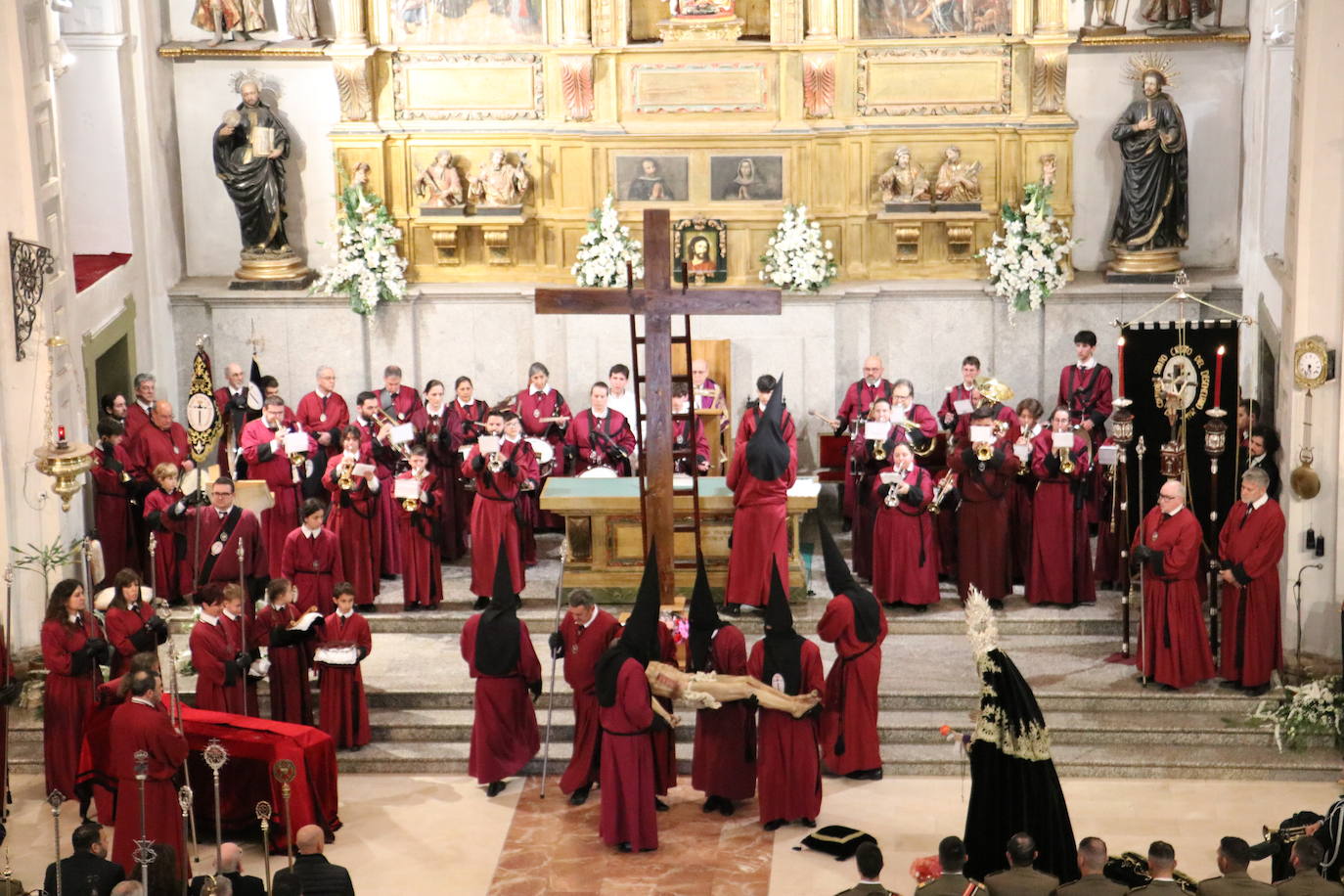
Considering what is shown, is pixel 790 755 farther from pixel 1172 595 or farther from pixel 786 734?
pixel 1172 595

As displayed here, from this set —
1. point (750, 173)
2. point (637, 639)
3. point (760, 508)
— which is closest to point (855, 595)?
point (637, 639)

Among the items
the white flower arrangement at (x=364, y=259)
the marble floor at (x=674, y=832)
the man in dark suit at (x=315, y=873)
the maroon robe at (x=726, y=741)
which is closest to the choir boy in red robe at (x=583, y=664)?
the marble floor at (x=674, y=832)

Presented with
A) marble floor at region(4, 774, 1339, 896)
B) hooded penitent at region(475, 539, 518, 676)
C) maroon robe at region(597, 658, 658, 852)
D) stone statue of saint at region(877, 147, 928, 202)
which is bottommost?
marble floor at region(4, 774, 1339, 896)

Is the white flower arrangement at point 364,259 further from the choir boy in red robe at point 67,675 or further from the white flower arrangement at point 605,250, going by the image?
the choir boy in red robe at point 67,675

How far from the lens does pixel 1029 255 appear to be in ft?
62.2

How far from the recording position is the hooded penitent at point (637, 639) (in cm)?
1291

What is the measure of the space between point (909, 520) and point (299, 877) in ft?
21.9

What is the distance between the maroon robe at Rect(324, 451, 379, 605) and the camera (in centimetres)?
1628

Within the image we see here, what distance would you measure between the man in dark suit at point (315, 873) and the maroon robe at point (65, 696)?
3.39 m

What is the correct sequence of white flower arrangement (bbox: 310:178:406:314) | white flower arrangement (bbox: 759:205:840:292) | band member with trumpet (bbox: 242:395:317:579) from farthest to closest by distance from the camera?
white flower arrangement (bbox: 310:178:406:314) → white flower arrangement (bbox: 759:205:840:292) → band member with trumpet (bbox: 242:395:317:579)

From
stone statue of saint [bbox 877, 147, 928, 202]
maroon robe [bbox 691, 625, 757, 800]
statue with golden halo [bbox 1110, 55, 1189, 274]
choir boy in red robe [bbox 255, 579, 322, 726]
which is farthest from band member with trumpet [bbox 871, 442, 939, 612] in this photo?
choir boy in red robe [bbox 255, 579, 322, 726]

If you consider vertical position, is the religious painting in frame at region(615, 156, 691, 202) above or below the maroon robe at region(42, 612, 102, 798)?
above

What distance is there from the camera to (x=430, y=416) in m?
17.6

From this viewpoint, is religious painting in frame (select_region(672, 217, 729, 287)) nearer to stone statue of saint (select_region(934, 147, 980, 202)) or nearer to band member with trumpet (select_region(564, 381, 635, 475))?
stone statue of saint (select_region(934, 147, 980, 202))
